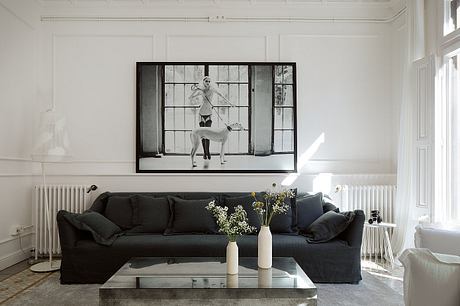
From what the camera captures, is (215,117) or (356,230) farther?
(215,117)

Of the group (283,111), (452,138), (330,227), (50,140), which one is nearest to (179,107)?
(283,111)

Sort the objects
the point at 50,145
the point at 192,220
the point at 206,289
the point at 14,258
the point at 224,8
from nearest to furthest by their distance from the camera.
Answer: the point at 206,289, the point at 192,220, the point at 50,145, the point at 14,258, the point at 224,8

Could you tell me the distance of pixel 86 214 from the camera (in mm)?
4273

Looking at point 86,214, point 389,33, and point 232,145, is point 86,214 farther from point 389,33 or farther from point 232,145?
point 389,33

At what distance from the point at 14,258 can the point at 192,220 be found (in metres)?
2.15

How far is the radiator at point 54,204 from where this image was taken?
505 cm

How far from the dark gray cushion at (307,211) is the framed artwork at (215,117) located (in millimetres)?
672

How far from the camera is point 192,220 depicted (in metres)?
4.49

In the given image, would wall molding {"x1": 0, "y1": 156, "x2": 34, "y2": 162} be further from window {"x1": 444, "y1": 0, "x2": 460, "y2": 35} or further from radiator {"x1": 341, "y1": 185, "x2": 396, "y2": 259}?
window {"x1": 444, "y1": 0, "x2": 460, "y2": 35}

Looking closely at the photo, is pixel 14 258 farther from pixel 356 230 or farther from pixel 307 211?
pixel 356 230

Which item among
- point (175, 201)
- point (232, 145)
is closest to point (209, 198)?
point (175, 201)

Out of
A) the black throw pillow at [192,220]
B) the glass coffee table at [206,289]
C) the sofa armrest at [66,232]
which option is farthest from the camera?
the black throw pillow at [192,220]

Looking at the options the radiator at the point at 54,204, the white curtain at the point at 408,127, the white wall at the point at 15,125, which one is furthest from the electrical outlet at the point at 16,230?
the white curtain at the point at 408,127

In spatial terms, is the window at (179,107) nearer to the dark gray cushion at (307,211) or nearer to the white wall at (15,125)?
the dark gray cushion at (307,211)
